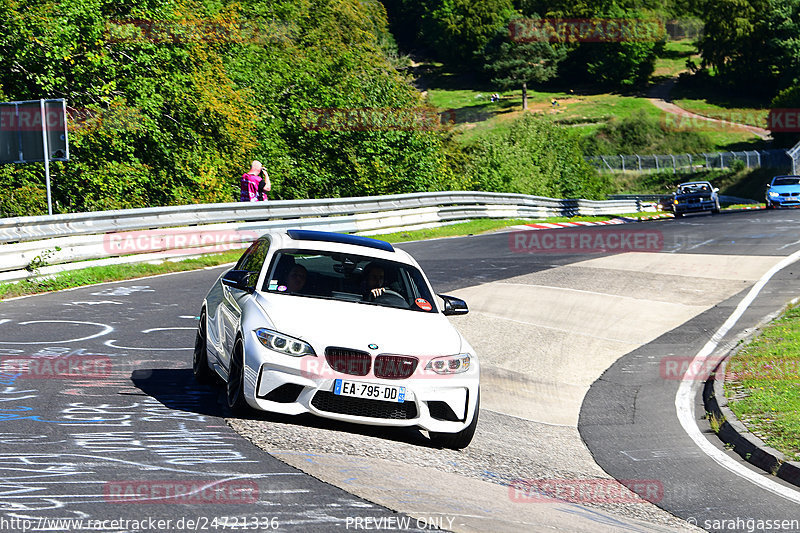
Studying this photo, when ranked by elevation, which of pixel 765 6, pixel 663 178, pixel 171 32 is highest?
pixel 765 6

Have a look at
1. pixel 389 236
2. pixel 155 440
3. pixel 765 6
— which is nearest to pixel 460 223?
pixel 389 236

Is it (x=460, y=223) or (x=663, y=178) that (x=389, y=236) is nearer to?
(x=460, y=223)

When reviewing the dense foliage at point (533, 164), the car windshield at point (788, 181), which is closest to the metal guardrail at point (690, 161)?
the dense foliage at point (533, 164)

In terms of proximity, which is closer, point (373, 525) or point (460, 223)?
point (373, 525)

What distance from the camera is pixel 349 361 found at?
7.64 metres

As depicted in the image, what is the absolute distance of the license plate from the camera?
24.9ft

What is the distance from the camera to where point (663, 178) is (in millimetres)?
85062

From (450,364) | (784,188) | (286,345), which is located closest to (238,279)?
(286,345)

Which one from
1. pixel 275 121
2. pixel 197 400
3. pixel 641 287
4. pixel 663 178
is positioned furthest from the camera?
pixel 663 178

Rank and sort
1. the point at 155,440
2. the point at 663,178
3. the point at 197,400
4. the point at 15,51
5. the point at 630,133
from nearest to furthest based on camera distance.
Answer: the point at 155,440 < the point at 197,400 < the point at 15,51 < the point at 663,178 < the point at 630,133

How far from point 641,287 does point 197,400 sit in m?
11.8

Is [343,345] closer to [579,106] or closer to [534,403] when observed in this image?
[534,403]

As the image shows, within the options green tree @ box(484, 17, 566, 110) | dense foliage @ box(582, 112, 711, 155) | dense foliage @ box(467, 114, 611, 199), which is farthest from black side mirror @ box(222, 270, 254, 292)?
green tree @ box(484, 17, 566, 110)

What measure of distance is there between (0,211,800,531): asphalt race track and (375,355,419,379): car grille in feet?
1.85
